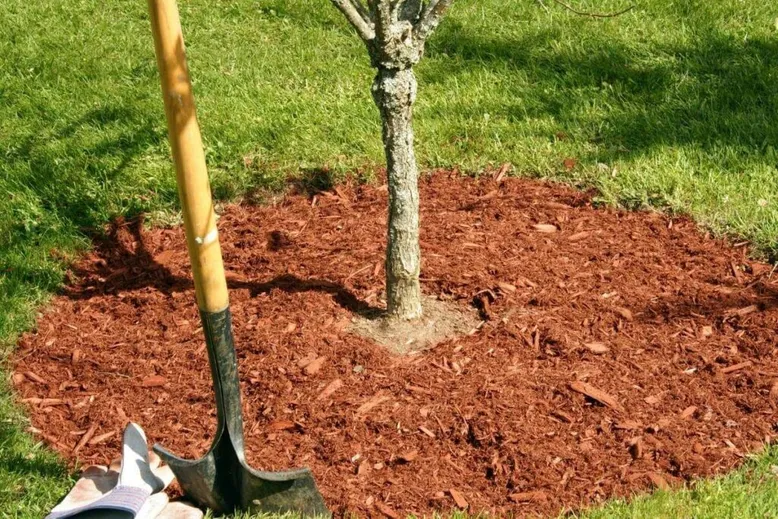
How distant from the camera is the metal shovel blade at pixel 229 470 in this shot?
3271 millimetres

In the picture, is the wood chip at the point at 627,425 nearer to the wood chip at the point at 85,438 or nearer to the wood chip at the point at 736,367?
the wood chip at the point at 736,367

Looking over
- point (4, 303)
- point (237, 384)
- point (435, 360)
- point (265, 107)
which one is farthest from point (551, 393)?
point (265, 107)

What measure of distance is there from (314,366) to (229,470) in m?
0.75

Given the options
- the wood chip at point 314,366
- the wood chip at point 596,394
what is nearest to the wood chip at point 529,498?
the wood chip at point 596,394

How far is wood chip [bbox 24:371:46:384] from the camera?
4.16 m

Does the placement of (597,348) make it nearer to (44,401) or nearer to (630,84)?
(44,401)

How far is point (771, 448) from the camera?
3.63 meters

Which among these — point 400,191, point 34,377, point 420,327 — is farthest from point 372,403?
point 34,377

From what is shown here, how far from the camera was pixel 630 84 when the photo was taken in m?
6.04

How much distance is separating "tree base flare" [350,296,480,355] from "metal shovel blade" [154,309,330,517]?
96 cm

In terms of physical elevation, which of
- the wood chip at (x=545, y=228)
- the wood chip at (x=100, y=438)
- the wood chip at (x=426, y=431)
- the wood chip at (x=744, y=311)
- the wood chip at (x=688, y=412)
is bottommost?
the wood chip at (x=688, y=412)

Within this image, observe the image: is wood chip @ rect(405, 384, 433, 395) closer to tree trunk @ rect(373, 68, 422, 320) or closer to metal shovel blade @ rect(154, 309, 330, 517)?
tree trunk @ rect(373, 68, 422, 320)

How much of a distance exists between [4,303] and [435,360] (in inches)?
75.4

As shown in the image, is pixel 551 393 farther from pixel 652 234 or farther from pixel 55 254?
pixel 55 254
